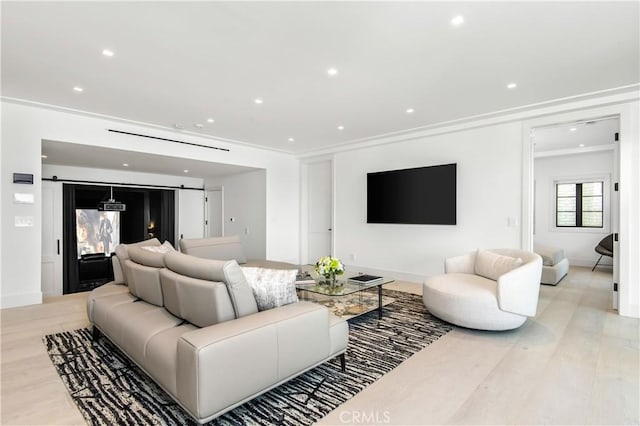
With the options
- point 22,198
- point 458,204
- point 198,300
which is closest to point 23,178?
point 22,198

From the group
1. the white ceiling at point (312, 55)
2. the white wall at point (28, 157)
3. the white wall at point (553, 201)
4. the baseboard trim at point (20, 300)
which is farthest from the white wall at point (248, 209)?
the white wall at point (553, 201)

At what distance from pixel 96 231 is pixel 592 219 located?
36.6ft

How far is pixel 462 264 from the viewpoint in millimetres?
4203

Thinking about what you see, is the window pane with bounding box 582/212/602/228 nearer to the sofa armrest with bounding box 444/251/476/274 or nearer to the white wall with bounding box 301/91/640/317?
the white wall with bounding box 301/91/640/317

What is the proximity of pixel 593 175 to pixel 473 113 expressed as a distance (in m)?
4.77

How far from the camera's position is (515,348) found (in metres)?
2.87

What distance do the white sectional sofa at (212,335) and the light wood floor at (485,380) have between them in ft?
1.42

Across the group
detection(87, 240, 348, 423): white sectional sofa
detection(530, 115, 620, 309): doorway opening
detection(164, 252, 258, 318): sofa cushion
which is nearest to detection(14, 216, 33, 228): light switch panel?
detection(87, 240, 348, 423): white sectional sofa

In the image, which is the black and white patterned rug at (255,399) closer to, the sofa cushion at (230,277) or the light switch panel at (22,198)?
the sofa cushion at (230,277)

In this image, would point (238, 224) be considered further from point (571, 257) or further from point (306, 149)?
point (571, 257)

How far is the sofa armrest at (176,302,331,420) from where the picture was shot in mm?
1592

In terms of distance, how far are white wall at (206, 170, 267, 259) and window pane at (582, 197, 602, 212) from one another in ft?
24.3

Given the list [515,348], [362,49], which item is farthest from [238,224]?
[515,348]

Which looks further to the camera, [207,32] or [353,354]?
[353,354]
